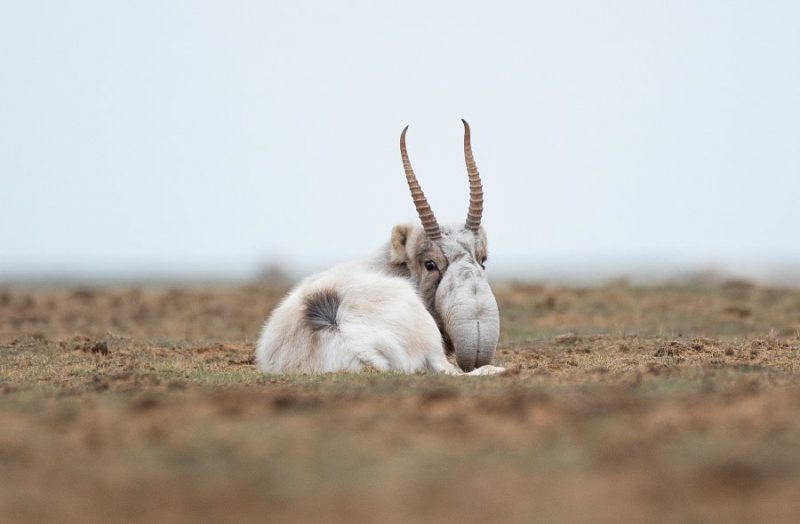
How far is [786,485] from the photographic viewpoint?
4.80m

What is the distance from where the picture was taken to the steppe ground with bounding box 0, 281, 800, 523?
4.67m

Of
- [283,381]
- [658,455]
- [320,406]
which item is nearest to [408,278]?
[283,381]

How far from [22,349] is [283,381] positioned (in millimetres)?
5803

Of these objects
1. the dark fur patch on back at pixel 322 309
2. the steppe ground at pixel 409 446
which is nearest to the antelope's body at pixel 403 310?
the dark fur patch on back at pixel 322 309

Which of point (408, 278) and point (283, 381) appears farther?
point (408, 278)

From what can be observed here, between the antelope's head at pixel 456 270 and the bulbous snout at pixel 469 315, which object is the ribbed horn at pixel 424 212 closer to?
the antelope's head at pixel 456 270

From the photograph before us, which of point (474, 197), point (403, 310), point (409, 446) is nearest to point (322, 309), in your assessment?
point (403, 310)

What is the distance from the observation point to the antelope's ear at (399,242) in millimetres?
11789

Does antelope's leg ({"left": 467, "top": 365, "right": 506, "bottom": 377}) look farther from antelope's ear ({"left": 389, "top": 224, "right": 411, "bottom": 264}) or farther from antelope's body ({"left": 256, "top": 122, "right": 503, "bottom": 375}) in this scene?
antelope's ear ({"left": 389, "top": 224, "right": 411, "bottom": 264})

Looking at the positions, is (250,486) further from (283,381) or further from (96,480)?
(283,381)

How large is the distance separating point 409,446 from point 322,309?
15.5 ft

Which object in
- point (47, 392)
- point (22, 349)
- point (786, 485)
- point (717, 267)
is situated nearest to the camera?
point (786, 485)

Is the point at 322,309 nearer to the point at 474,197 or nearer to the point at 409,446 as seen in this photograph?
the point at 474,197

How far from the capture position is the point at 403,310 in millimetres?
→ 10203
